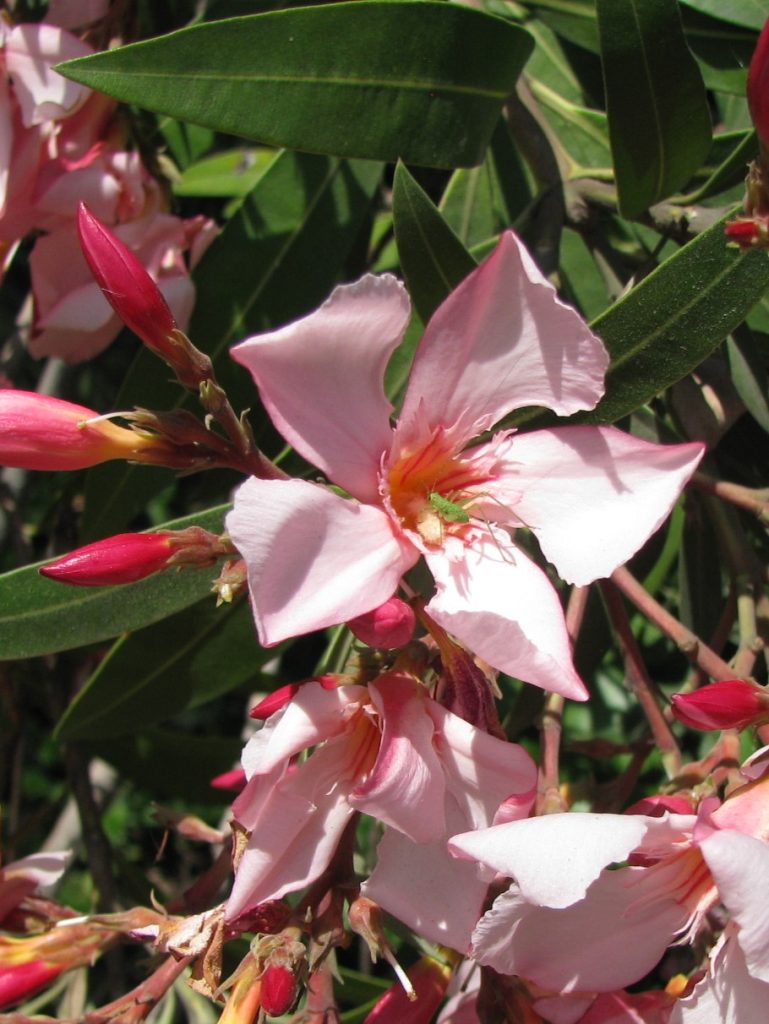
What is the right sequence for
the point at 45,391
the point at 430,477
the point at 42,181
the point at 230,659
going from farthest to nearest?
the point at 45,391 → the point at 230,659 → the point at 42,181 → the point at 430,477

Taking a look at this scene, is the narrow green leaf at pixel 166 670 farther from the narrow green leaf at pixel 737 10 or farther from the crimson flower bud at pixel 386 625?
the narrow green leaf at pixel 737 10

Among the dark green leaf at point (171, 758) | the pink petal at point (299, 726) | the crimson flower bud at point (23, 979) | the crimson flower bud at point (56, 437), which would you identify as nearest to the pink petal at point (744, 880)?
the pink petal at point (299, 726)

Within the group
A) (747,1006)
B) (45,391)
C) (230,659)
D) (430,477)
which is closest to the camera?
(747,1006)

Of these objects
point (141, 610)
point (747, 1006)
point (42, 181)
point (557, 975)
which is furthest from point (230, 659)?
point (747, 1006)

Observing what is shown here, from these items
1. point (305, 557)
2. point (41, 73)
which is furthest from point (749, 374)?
point (41, 73)

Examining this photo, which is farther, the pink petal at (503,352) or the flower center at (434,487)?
the flower center at (434,487)

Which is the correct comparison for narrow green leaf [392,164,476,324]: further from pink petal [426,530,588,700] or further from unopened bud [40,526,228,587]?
unopened bud [40,526,228,587]

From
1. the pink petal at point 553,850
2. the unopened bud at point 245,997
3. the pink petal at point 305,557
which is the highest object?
the pink petal at point 305,557

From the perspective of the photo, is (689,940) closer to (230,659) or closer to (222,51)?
(230,659)
